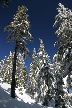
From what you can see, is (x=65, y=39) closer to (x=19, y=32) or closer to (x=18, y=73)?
(x=19, y=32)

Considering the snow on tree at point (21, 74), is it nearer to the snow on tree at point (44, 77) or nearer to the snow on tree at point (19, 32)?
the snow on tree at point (44, 77)

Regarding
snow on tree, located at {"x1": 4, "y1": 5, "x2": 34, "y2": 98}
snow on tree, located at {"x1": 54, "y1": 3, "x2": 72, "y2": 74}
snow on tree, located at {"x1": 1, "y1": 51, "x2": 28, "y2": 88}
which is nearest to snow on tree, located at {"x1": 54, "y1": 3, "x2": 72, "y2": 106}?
snow on tree, located at {"x1": 54, "y1": 3, "x2": 72, "y2": 74}

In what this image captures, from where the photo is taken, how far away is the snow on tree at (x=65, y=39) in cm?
1835

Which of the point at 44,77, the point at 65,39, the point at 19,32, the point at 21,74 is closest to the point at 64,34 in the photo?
the point at 65,39

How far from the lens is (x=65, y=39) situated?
766 inches

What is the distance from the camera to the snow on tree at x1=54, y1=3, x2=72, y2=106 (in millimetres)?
18355

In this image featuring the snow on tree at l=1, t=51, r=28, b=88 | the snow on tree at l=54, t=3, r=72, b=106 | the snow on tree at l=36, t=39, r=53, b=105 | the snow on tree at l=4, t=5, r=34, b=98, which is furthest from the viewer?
the snow on tree at l=1, t=51, r=28, b=88

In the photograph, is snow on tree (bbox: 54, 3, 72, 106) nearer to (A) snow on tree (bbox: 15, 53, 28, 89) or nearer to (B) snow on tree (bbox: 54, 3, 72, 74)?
(B) snow on tree (bbox: 54, 3, 72, 74)

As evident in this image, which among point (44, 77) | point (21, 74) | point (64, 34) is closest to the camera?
point (64, 34)

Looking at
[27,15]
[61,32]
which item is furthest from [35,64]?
[61,32]

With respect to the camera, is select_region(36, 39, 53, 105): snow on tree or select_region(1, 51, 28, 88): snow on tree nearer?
select_region(36, 39, 53, 105): snow on tree

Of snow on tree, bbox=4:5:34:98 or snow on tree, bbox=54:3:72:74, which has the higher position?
snow on tree, bbox=4:5:34:98

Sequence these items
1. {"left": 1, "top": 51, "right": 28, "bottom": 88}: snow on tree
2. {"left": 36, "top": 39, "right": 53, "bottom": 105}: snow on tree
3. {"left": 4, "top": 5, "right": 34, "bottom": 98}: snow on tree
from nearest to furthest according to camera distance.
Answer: {"left": 4, "top": 5, "right": 34, "bottom": 98}: snow on tree → {"left": 36, "top": 39, "right": 53, "bottom": 105}: snow on tree → {"left": 1, "top": 51, "right": 28, "bottom": 88}: snow on tree

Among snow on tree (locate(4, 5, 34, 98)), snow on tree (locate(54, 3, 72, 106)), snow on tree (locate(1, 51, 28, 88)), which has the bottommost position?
snow on tree (locate(54, 3, 72, 106))
